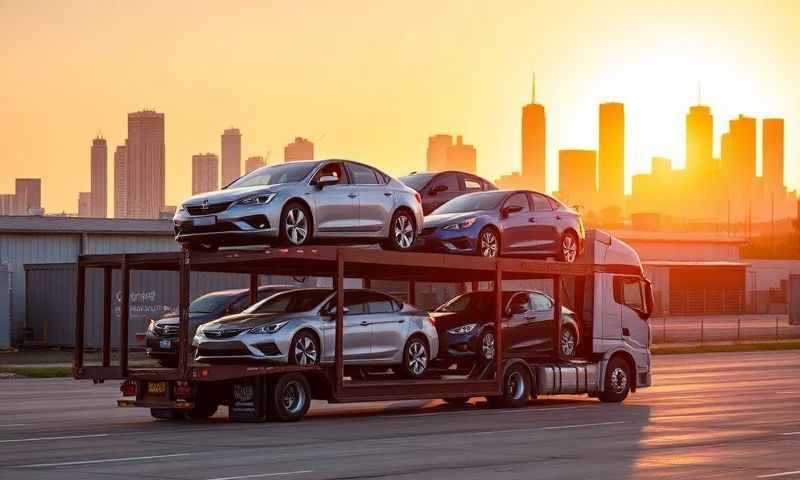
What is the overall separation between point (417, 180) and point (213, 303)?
619 cm

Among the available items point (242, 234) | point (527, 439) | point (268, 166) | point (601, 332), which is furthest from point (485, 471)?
point (601, 332)

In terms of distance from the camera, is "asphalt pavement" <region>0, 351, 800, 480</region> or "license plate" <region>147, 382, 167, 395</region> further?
"license plate" <region>147, 382, 167, 395</region>

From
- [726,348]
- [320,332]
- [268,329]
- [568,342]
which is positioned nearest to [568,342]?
[568,342]

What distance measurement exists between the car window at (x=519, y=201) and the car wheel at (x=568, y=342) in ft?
8.87

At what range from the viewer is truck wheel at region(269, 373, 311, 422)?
21750mm

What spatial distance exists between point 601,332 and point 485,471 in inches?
495

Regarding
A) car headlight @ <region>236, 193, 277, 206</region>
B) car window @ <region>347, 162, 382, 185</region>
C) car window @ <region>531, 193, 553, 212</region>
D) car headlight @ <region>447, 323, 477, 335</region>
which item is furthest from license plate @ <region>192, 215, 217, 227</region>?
car window @ <region>531, 193, 553, 212</region>

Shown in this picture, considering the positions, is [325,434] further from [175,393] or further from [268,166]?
[268,166]

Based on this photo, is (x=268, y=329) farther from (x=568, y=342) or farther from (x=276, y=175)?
(x=568, y=342)

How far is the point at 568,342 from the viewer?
90.4ft

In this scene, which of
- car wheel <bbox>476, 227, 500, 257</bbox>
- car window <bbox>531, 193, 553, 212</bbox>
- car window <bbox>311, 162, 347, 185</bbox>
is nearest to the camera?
car window <bbox>311, 162, 347, 185</bbox>

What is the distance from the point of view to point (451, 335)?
25672 mm

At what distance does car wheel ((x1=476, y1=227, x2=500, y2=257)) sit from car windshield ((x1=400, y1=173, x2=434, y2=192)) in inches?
87.6

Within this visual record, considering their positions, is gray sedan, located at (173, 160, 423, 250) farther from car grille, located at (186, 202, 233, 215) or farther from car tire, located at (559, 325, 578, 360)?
car tire, located at (559, 325, 578, 360)
